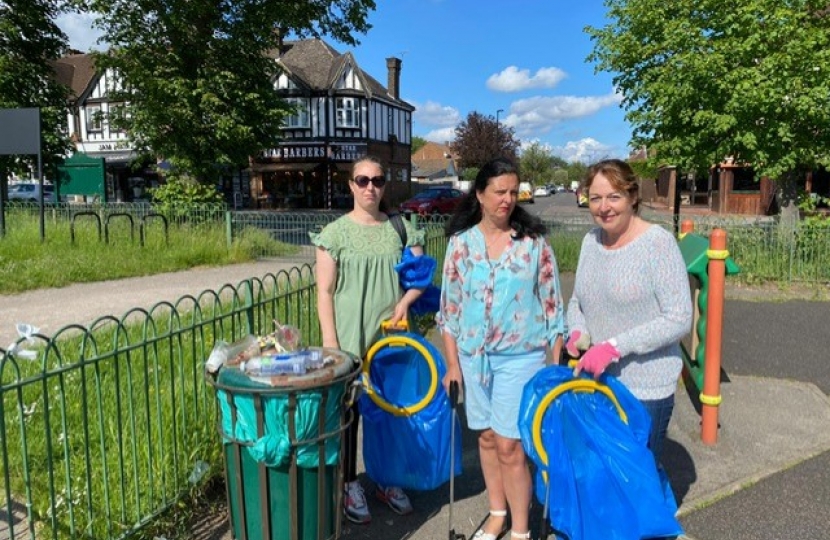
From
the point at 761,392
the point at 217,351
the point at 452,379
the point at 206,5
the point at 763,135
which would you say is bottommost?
the point at 761,392

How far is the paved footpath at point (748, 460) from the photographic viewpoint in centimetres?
311

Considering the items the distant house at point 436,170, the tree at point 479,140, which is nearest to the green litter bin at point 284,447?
the tree at point 479,140

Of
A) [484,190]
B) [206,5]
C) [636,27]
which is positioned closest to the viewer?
[484,190]

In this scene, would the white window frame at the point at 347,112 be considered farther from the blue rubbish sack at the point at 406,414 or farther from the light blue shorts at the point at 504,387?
the light blue shorts at the point at 504,387

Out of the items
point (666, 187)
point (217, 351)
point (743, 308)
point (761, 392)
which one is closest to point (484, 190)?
point (217, 351)

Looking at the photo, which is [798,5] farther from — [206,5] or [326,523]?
[206,5]

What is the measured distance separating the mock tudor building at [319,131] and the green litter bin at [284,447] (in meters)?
32.0

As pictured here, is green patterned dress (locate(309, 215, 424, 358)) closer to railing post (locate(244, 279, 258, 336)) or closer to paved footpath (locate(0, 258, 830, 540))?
railing post (locate(244, 279, 258, 336))

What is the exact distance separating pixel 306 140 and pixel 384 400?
33345 millimetres

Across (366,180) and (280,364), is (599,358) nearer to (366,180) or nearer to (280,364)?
(280,364)

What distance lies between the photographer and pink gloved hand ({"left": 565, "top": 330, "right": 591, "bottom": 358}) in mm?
2707

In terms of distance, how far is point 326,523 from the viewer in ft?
8.41

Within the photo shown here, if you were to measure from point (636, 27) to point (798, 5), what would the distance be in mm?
2608

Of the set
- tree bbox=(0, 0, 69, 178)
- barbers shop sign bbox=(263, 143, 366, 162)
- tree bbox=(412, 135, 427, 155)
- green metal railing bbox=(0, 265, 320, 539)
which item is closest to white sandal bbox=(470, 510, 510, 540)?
green metal railing bbox=(0, 265, 320, 539)
